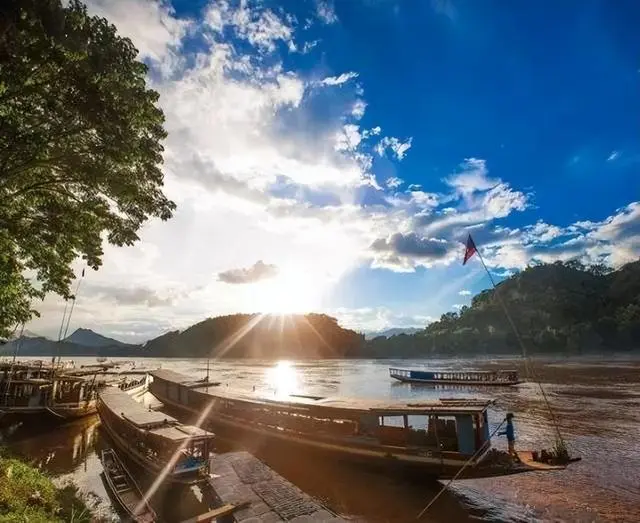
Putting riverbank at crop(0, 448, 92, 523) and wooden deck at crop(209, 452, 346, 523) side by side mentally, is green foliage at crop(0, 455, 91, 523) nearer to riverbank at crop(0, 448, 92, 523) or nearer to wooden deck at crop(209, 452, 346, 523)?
riverbank at crop(0, 448, 92, 523)

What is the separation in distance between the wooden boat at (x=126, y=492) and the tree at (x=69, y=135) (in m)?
10.1

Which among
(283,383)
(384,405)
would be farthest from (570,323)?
(384,405)

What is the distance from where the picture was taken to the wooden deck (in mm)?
14211

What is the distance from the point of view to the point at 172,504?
713 inches

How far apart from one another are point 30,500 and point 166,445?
6.68 meters

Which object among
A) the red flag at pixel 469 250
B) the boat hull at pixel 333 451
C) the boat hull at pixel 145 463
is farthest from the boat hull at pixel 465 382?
the boat hull at pixel 145 463

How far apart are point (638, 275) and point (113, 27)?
8767 inches

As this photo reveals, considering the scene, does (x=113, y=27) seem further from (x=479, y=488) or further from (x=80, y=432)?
(x=80, y=432)

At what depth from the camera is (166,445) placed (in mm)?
19578

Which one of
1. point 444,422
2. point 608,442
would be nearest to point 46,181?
point 444,422

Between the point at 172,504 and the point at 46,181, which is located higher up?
the point at 46,181

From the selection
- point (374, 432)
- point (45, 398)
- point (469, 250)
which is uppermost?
point (469, 250)

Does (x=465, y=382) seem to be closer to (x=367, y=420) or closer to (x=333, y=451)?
(x=367, y=420)

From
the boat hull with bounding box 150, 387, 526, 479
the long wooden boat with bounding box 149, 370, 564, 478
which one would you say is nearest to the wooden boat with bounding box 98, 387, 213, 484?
the boat hull with bounding box 150, 387, 526, 479
